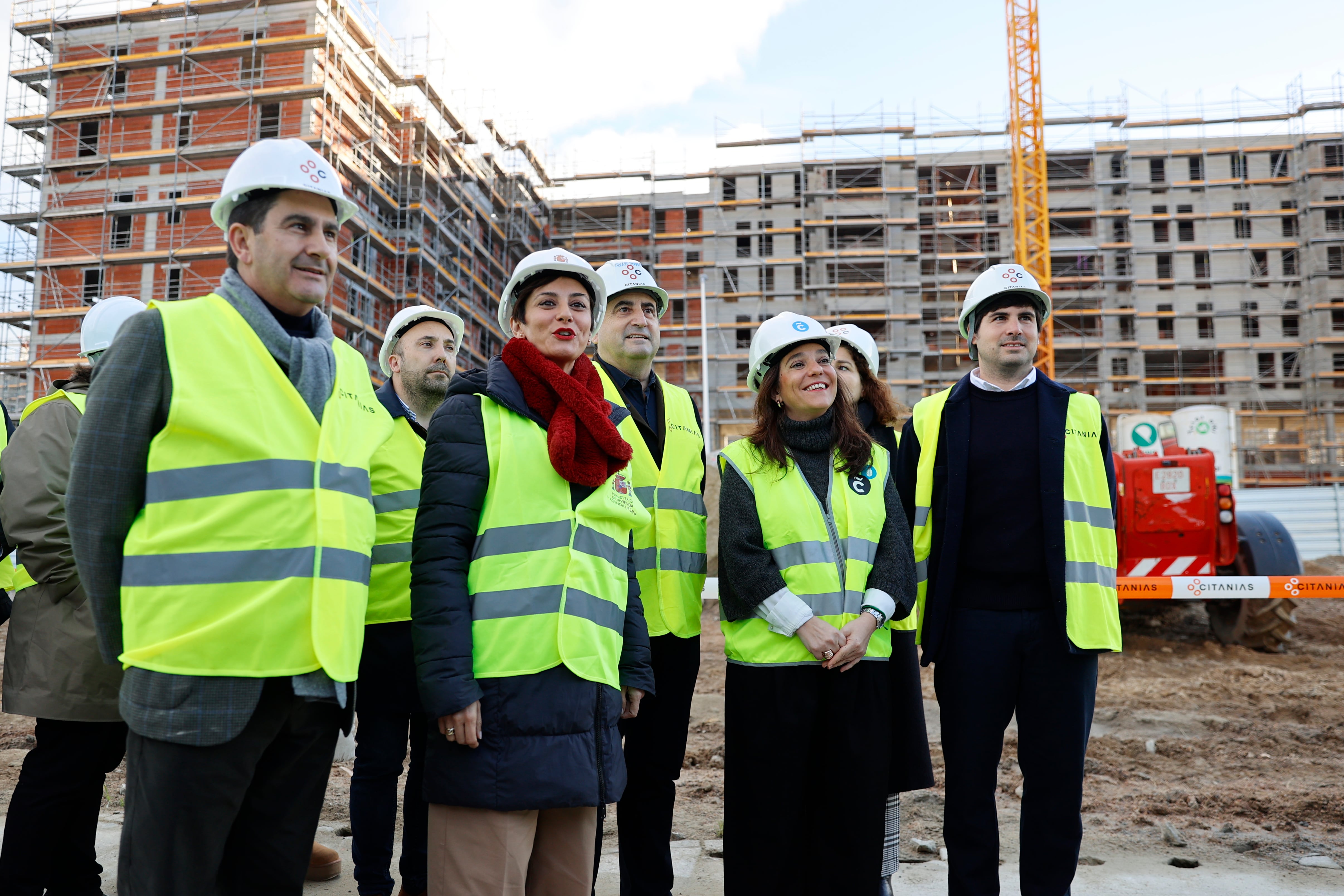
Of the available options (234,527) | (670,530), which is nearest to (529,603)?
(234,527)

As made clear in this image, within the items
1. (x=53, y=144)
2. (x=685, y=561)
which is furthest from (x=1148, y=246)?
(x=685, y=561)

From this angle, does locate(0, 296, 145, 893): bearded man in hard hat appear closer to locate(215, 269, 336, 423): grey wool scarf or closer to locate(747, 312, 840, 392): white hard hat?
locate(215, 269, 336, 423): grey wool scarf

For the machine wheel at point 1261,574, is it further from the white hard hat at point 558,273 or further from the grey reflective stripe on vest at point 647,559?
the white hard hat at point 558,273

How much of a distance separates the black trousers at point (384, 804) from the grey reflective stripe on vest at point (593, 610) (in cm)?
104

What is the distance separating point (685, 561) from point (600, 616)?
900 millimetres

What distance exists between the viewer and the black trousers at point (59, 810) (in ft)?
8.68

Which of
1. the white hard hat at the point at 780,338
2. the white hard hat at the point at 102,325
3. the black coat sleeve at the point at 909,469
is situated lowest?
the black coat sleeve at the point at 909,469

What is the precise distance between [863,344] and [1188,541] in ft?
19.7

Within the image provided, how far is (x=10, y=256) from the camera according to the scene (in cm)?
2981

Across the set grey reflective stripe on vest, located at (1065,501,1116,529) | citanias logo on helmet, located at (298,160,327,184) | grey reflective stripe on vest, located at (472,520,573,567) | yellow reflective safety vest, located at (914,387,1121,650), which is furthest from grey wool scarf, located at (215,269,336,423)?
grey reflective stripe on vest, located at (1065,501,1116,529)

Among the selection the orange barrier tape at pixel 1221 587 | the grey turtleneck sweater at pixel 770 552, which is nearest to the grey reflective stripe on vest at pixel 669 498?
the grey turtleneck sweater at pixel 770 552

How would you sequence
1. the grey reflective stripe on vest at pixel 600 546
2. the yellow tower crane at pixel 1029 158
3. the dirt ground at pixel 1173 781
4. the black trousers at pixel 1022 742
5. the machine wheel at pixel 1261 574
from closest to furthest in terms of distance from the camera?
the grey reflective stripe on vest at pixel 600 546
the black trousers at pixel 1022 742
the dirt ground at pixel 1173 781
the machine wheel at pixel 1261 574
the yellow tower crane at pixel 1029 158

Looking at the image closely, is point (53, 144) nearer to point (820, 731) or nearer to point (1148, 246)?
point (820, 731)

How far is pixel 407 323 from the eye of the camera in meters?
4.02
